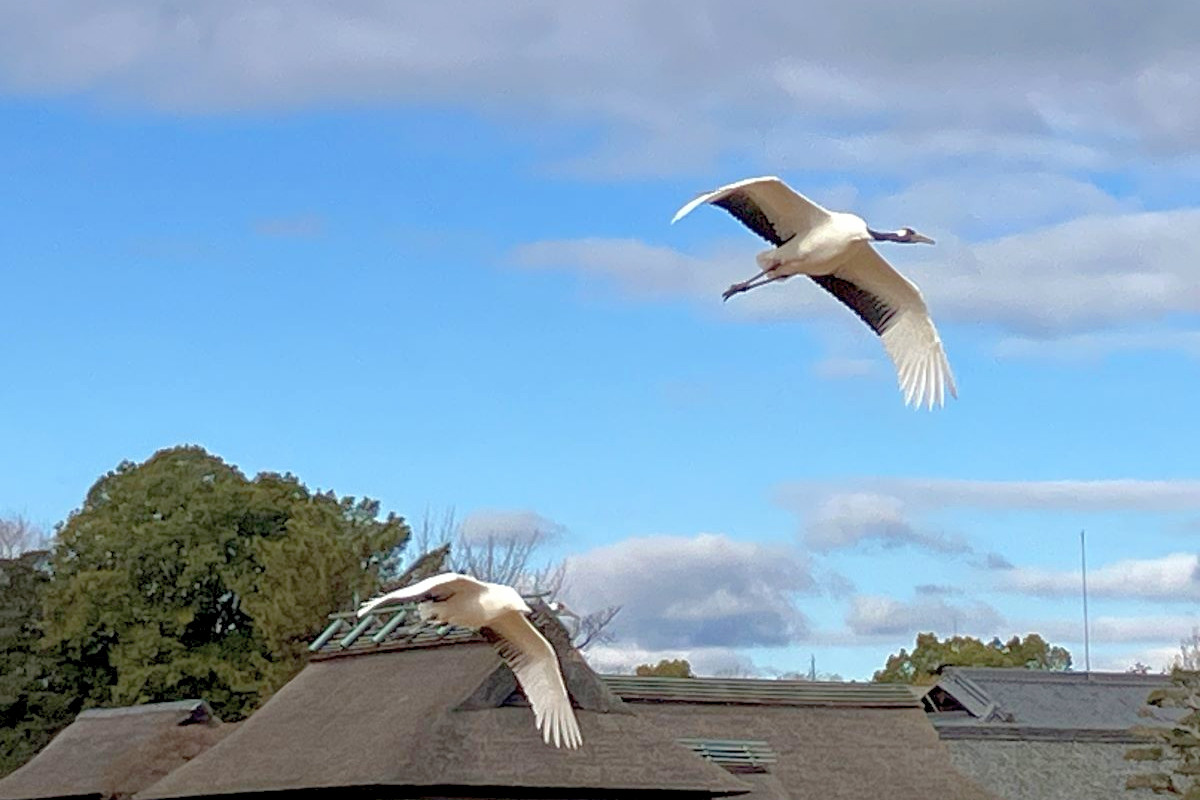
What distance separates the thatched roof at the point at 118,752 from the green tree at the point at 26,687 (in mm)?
10412

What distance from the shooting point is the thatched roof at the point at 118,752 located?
3022 cm

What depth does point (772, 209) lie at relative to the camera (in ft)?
41.3

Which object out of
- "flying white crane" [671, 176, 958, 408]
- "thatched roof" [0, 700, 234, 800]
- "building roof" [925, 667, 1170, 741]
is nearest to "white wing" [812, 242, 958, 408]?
"flying white crane" [671, 176, 958, 408]

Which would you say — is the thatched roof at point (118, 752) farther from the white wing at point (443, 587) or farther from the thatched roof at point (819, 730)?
the white wing at point (443, 587)

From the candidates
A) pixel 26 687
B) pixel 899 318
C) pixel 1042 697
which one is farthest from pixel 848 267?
pixel 26 687

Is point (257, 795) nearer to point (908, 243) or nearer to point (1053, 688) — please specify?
point (908, 243)

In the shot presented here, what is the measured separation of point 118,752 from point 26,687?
13.2 m

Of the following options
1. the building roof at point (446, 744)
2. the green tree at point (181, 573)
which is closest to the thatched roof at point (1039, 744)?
the building roof at point (446, 744)

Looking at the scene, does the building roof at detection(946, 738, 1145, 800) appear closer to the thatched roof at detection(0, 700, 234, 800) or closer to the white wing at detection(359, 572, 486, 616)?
the thatched roof at detection(0, 700, 234, 800)

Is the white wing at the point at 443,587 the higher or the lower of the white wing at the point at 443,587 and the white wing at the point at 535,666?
the higher

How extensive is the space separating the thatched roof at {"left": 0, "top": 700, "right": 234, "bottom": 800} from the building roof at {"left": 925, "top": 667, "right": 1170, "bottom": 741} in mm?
10624

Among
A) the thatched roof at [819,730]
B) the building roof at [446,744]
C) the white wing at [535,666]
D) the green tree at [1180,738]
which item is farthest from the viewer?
the thatched roof at [819,730]

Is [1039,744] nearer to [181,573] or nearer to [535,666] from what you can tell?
[535,666]

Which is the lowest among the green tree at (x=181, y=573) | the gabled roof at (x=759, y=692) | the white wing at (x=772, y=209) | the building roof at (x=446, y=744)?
the building roof at (x=446, y=744)
